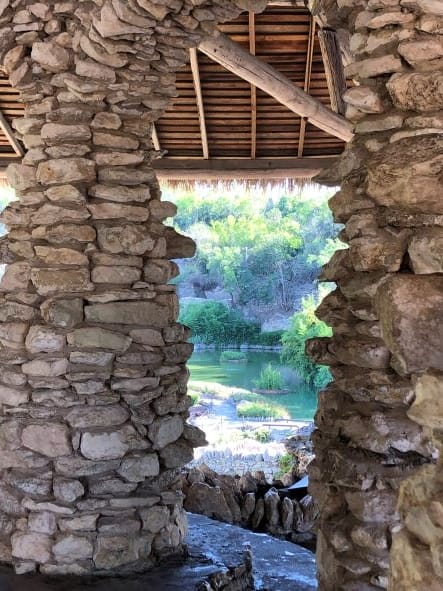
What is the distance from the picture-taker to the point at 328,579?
276 cm

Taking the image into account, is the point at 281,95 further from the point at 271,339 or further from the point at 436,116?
the point at 271,339

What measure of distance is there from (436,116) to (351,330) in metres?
0.93

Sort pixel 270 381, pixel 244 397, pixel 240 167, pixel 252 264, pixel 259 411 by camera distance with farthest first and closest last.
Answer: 1. pixel 252 264
2. pixel 270 381
3. pixel 244 397
4. pixel 259 411
5. pixel 240 167

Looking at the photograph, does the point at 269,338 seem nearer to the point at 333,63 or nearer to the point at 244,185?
the point at 244,185

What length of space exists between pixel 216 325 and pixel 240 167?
51.8ft

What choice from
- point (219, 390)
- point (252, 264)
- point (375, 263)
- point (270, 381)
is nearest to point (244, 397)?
point (219, 390)

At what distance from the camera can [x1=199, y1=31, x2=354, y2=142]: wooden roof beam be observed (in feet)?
16.3

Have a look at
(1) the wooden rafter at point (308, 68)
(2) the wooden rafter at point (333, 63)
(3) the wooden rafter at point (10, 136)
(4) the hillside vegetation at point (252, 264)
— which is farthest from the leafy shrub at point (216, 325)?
(2) the wooden rafter at point (333, 63)

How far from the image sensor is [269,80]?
518 centimetres

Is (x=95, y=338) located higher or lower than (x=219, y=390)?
higher

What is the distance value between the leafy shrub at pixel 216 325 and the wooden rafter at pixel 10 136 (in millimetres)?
15591

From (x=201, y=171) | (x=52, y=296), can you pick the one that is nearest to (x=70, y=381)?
(x=52, y=296)

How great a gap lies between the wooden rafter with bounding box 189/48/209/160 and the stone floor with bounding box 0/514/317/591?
3501 mm

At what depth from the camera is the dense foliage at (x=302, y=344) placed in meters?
18.7
